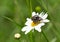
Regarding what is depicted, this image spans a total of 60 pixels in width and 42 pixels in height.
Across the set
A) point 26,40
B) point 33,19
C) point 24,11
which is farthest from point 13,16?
point 33,19

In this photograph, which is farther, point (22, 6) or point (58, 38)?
point (22, 6)

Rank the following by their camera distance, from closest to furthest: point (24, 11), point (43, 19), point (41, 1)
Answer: point (43, 19), point (41, 1), point (24, 11)

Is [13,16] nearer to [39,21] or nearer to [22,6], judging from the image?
[22,6]

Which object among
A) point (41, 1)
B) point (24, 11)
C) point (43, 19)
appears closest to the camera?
point (43, 19)

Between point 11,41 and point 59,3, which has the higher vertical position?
point 59,3

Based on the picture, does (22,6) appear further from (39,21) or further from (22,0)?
(39,21)

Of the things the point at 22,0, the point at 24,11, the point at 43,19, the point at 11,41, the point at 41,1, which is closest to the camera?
the point at 43,19

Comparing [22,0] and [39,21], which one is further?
[22,0]

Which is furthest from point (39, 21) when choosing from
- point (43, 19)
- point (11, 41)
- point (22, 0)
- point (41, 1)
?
point (22, 0)

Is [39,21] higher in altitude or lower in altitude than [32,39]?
higher
